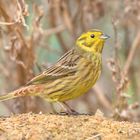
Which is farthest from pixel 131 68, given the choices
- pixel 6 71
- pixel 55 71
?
pixel 55 71

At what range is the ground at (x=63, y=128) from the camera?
4.65 meters

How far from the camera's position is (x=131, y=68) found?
881 cm

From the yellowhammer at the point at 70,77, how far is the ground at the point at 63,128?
25.7 inches

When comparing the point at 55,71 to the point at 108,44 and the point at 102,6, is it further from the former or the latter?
the point at 108,44

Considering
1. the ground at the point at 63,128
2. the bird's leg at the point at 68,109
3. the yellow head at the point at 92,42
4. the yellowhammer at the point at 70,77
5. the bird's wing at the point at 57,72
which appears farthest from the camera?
the yellow head at the point at 92,42

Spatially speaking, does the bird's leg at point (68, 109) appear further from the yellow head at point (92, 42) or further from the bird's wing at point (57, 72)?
the yellow head at point (92, 42)

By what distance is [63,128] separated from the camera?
189 inches

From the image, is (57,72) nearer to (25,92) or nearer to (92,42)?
(25,92)

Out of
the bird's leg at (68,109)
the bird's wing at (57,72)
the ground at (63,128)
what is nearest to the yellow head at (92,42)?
the bird's wing at (57,72)

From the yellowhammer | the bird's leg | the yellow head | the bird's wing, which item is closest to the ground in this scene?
the bird's leg

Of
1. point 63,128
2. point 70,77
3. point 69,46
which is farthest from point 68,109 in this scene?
point 69,46

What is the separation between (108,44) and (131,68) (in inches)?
38.7

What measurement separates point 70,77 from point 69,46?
2.78 metres

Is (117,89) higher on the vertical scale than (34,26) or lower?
lower
